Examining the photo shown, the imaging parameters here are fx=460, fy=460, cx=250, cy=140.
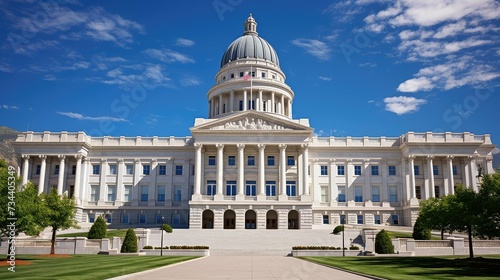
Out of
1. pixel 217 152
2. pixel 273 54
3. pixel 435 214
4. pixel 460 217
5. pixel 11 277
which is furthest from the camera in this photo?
pixel 273 54

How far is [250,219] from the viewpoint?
7294 cm

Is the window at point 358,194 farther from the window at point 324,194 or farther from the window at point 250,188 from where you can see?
the window at point 250,188

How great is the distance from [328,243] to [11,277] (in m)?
39.1

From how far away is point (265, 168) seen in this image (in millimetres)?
76125

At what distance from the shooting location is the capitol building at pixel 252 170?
2913 inches

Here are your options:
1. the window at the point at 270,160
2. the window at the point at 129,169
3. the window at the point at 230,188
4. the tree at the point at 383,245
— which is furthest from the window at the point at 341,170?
the window at the point at 129,169

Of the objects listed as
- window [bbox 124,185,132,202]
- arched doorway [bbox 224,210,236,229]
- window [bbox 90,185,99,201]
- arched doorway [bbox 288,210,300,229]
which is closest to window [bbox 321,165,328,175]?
arched doorway [bbox 288,210,300,229]

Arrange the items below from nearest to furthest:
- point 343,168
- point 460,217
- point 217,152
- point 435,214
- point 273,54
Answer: point 460,217 → point 435,214 → point 217,152 → point 343,168 → point 273,54

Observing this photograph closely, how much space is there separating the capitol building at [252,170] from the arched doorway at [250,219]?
0.16m

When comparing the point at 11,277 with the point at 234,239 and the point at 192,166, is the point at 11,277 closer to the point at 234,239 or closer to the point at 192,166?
the point at 234,239

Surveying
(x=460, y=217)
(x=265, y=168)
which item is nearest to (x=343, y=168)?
(x=265, y=168)

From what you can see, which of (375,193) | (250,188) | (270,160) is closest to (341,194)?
(375,193)

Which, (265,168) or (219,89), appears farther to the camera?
(219,89)

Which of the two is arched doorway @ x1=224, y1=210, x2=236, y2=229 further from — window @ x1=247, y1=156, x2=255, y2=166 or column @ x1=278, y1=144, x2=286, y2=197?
window @ x1=247, y1=156, x2=255, y2=166
